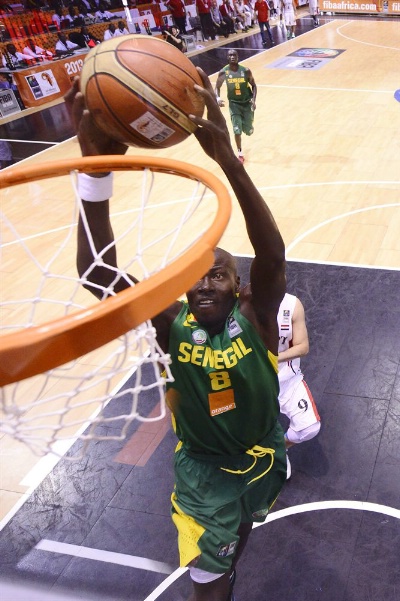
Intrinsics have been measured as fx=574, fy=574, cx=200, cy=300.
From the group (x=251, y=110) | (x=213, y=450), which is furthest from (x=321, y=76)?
(x=213, y=450)

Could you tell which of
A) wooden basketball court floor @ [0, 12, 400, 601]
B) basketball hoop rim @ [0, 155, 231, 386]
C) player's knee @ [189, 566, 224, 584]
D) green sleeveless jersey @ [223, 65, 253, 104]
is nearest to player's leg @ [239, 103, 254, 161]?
green sleeveless jersey @ [223, 65, 253, 104]

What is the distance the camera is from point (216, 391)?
2316 millimetres

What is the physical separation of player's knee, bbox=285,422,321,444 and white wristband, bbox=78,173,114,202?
83.0 inches

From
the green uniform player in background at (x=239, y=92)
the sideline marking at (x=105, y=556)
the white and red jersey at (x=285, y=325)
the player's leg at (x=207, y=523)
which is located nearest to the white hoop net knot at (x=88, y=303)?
the player's leg at (x=207, y=523)

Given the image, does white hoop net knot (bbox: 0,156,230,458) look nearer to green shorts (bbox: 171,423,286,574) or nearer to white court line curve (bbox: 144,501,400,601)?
green shorts (bbox: 171,423,286,574)

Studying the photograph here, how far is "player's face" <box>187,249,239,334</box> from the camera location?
2.31 meters

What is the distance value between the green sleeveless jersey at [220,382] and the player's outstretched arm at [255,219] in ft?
0.36

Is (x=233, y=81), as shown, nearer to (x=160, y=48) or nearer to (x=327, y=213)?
(x=327, y=213)

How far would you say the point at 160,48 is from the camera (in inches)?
83.7

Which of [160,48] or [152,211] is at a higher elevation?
[160,48]

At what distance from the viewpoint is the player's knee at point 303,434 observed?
3.57 metres

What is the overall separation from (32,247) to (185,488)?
5.22 metres

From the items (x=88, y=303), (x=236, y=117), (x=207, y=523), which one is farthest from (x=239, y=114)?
(x=207, y=523)

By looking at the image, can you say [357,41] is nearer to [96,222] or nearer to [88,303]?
[88,303]
